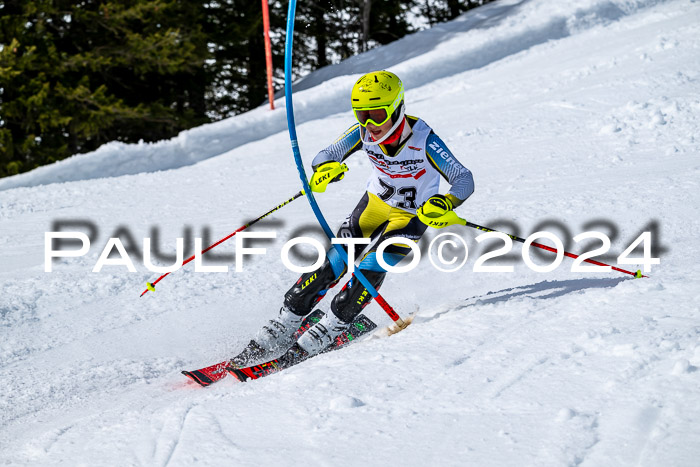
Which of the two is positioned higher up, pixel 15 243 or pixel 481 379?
pixel 15 243

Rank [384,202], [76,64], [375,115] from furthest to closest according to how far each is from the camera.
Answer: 1. [76,64]
2. [384,202]
3. [375,115]

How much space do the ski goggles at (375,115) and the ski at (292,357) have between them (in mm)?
1466

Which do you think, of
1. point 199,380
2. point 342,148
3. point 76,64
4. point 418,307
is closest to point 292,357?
point 199,380

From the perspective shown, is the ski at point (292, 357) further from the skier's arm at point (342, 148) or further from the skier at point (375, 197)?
the skier's arm at point (342, 148)

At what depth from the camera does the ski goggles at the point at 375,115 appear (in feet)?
13.7

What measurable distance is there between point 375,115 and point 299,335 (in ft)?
5.47

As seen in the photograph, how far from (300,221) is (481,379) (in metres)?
4.44

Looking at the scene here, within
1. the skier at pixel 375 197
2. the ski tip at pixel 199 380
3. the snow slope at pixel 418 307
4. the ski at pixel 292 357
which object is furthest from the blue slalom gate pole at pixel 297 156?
the ski tip at pixel 199 380

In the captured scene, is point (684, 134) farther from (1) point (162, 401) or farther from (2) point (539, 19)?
(2) point (539, 19)

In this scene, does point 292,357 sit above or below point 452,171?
below

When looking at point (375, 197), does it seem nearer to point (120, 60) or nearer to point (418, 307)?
point (418, 307)

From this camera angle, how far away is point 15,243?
6582mm

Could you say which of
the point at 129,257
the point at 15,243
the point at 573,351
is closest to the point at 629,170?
the point at 573,351

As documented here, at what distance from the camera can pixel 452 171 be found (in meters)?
4.32
